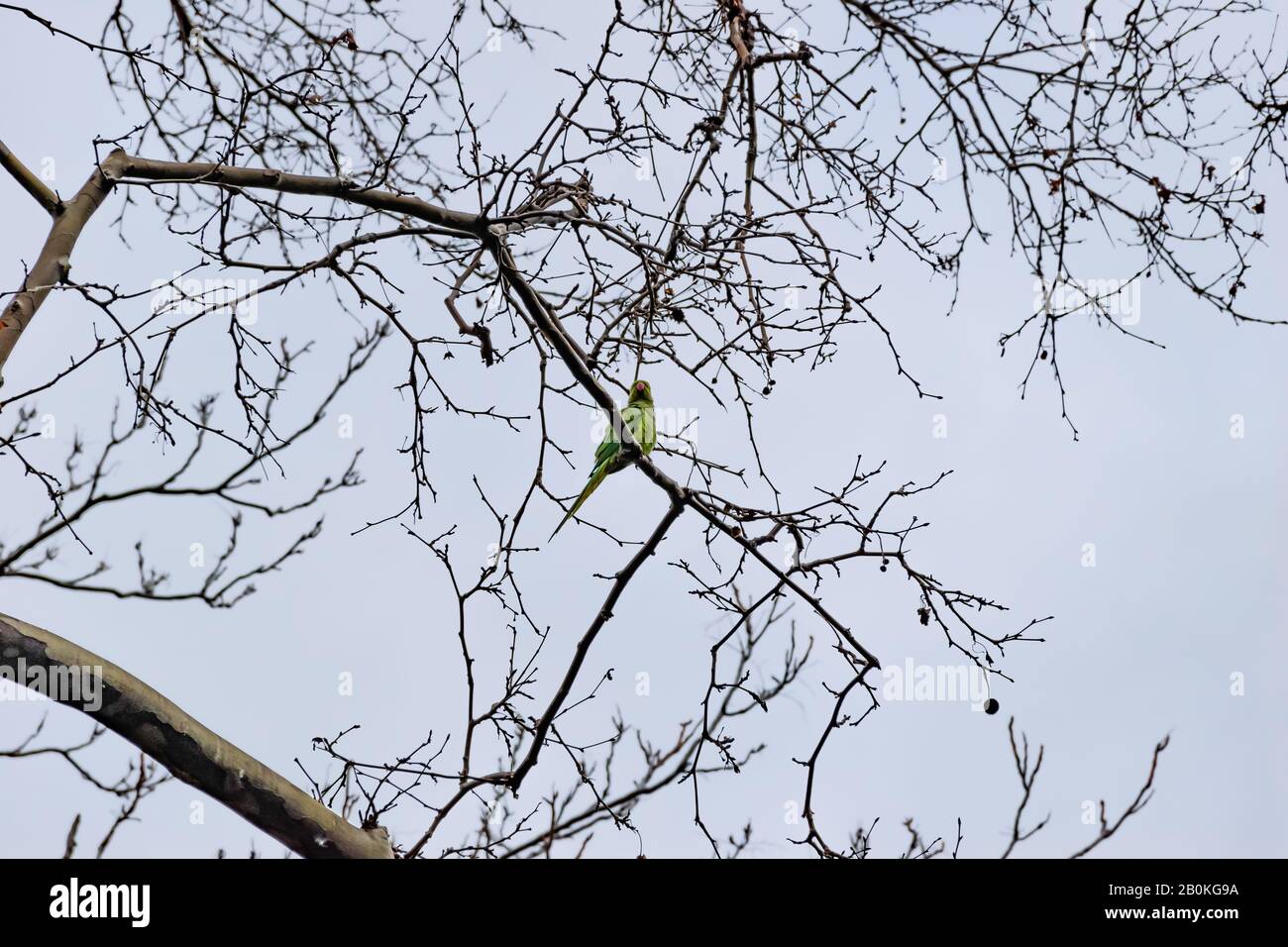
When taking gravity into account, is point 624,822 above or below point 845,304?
below

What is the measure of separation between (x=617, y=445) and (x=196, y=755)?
211 centimetres

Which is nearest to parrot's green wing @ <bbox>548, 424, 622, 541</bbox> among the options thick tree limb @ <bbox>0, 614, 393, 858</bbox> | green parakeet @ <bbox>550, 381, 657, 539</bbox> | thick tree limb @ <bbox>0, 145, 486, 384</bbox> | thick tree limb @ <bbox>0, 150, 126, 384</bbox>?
green parakeet @ <bbox>550, 381, 657, 539</bbox>

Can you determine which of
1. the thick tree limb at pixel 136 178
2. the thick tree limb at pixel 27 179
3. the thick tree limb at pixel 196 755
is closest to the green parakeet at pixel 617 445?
the thick tree limb at pixel 136 178

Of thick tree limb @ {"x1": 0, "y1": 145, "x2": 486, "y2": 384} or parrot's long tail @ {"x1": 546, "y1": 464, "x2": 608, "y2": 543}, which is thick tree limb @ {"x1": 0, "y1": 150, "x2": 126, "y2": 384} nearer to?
thick tree limb @ {"x1": 0, "y1": 145, "x2": 486, "y2": 384}

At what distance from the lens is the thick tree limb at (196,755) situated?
3.11m

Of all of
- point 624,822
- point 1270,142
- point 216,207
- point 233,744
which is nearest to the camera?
point 233,744

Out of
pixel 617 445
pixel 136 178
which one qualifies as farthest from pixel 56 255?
pixel 617 445

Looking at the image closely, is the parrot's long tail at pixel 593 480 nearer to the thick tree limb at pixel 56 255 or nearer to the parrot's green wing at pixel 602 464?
the parrot's green wing at pixel 602 464

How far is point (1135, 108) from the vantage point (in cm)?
439

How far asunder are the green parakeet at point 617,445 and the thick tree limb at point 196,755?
135 cm

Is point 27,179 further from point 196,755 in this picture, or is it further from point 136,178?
point 196,755
